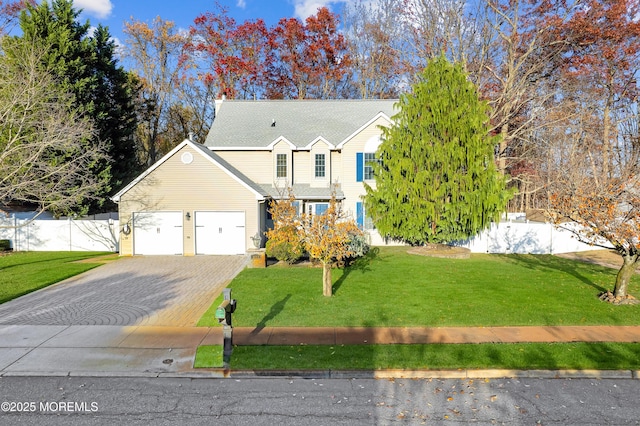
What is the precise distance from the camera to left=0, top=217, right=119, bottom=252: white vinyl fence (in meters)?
19.7

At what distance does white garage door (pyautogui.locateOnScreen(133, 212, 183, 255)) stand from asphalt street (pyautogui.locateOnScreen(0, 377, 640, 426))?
12242mm

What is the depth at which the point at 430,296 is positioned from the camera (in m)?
10.7

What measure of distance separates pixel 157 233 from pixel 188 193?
2.51m

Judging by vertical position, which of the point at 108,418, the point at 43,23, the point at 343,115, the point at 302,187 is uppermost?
the point at 43,23

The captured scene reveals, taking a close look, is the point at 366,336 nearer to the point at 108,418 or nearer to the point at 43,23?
the point at 108,418

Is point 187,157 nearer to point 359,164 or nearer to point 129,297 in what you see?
point 129,297

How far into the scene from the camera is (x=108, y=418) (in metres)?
5.06

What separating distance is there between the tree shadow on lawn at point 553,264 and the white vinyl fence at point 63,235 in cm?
2013

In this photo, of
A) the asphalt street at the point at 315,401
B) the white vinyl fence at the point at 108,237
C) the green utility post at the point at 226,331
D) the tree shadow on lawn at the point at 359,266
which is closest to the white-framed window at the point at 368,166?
the tree shadow on lawn at the point at 359,266

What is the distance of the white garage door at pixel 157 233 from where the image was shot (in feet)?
59.3

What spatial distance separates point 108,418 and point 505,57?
30540mm

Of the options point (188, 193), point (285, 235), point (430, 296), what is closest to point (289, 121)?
point (188, 193)

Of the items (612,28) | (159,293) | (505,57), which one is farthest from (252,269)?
(612,28)

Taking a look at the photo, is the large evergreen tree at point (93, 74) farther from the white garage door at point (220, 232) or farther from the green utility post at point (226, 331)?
the green utility post at point (226, 331)
